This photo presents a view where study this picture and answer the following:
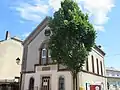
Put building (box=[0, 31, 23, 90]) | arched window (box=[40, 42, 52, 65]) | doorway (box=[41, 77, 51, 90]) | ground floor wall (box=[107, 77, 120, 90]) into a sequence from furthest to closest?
ground floor wall (box=[107, 77, 120, 90]) → building (box=[0, 31, 23, 90]) → arched window (box=[40, 42, 52, 65]) → doorway (box=[41, 77, 51, 90])

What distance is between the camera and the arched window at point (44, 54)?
21.5 m

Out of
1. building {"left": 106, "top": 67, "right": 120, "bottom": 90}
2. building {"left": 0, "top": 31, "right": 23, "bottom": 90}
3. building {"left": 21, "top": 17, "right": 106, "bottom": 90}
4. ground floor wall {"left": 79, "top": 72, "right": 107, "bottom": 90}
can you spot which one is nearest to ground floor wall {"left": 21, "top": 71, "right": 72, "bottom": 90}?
building {"left": 21, "top": 17, "right": 106, "bottom": 90}

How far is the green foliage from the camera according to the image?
16.5 m

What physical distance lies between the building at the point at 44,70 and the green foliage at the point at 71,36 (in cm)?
297

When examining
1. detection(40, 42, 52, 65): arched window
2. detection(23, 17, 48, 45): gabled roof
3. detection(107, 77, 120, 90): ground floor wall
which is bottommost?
detection(107, 77, 120, 90): ground floor wall

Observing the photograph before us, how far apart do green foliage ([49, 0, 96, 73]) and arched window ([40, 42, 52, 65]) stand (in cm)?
411

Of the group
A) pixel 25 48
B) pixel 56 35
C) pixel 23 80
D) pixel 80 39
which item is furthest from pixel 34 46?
pixel 80 39

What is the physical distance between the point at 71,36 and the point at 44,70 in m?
6.19

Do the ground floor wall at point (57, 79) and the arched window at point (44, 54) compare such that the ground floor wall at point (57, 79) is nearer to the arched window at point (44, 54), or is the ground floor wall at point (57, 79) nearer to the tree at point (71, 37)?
the arched window at point (44, 54)

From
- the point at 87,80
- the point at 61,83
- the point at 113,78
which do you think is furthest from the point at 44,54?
the point at 113,78

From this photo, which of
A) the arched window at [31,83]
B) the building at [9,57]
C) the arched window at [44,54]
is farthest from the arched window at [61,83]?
the building at [9,57]

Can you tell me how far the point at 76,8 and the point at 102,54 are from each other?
11.9 m

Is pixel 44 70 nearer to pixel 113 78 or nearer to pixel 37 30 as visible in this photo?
pixel 37 30

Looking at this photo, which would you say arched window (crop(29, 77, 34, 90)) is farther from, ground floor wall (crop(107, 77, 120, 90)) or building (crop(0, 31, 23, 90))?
ground floor wall (crop(107, 77, 120, 90))
